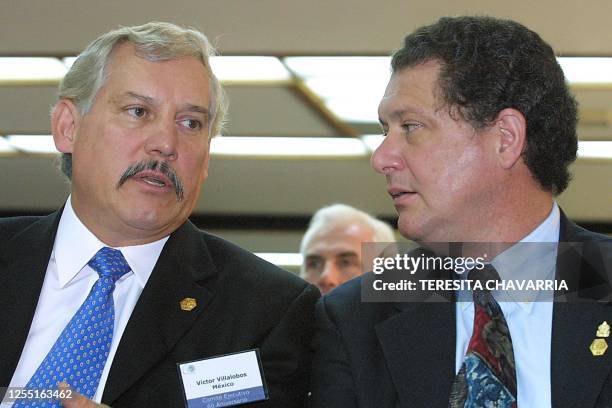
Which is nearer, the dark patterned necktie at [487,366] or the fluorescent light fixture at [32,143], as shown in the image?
the dark patterned necktie at [487,366]

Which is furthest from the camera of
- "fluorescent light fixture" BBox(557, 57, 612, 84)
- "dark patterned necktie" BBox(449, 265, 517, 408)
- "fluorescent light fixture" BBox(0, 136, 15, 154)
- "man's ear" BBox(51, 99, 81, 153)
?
"fluorescent light fixture" BBox(0, 136, 15, 154)

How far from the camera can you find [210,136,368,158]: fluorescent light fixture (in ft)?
28.0

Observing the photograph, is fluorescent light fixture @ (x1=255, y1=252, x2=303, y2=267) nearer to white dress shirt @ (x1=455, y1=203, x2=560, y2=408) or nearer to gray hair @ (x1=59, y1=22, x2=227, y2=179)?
gray hair @ (x1=59, y1=22, x2=227, y2=179)

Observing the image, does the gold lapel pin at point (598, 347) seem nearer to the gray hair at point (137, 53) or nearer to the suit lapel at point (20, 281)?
the gray hair at point (137, 53)

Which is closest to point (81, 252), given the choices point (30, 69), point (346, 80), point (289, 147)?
point (346, 80)

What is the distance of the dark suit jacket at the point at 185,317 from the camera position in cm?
276

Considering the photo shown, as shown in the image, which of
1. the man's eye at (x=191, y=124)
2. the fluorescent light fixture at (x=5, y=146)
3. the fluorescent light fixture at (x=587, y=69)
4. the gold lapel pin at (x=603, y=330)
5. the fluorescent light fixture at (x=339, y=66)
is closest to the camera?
the gold lapel pin at (x=603, y=330)

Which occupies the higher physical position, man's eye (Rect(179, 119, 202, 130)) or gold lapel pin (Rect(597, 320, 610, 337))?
man's eye (Rect(179, 119, 202, 130))

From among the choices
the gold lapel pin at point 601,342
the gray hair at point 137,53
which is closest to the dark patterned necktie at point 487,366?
the gold lapel pin at point 601,342

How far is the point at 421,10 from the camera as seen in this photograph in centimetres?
574

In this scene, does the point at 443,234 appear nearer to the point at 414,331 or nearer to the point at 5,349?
the point at 414,331

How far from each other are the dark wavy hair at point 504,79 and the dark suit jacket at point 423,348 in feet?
0.68

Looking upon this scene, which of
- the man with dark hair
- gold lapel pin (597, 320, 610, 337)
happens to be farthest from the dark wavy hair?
gold lapel pin (597, 320, 610, 337)

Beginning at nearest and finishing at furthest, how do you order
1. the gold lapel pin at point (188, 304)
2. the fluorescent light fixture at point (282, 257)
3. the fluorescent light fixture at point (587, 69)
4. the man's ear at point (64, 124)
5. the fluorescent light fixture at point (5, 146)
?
the gold lapel pin at point (188, 304) → the man's ear at point (64, 124) → the fluorescent light fixture at point (587, 69) → the fluorescent light fixture at point (5, 146) → the fluorescent light fixture at point (282, 257)
